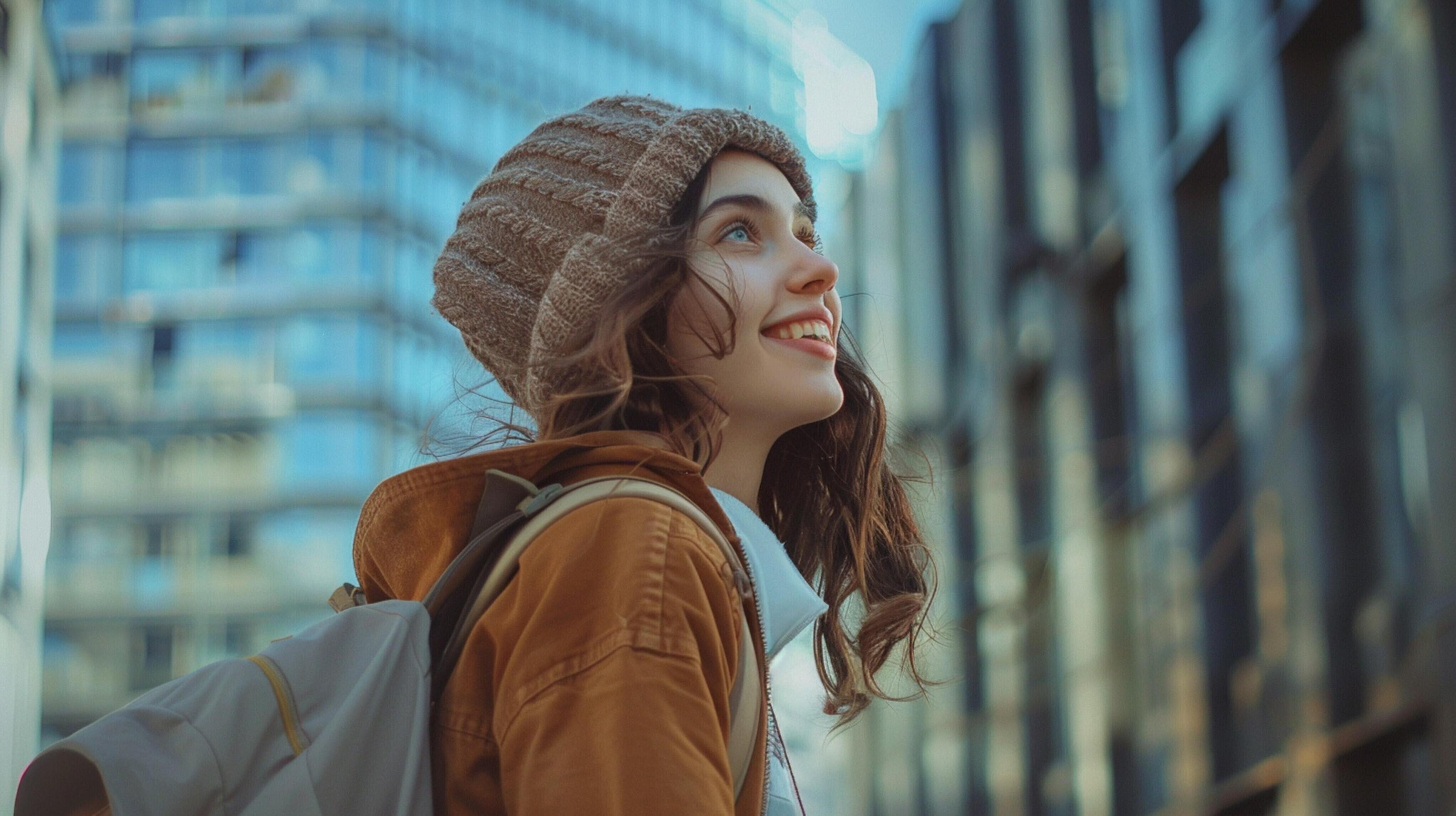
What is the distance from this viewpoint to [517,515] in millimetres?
1797

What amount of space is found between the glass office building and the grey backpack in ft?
143

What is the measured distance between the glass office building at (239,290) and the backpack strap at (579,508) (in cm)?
4349

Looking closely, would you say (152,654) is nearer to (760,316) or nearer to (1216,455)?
(1216,455)

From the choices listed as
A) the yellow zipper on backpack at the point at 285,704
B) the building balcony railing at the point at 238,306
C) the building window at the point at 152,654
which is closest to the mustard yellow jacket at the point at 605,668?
the yellow zipper on backpack at the point at 285,704

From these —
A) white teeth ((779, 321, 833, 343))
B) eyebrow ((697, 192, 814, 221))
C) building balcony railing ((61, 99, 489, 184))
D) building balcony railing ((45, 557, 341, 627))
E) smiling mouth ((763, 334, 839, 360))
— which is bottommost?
smiling mouth ((763, 334, 839, 360))

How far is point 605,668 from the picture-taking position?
5.19ft

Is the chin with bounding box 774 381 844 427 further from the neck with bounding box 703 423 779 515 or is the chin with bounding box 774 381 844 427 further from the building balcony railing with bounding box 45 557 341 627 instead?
the building balcony railing with bounding box 45 557 341 627

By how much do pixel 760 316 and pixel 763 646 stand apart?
0.59m

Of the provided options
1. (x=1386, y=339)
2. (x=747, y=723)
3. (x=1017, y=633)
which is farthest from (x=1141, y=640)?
(x=747, y=723)

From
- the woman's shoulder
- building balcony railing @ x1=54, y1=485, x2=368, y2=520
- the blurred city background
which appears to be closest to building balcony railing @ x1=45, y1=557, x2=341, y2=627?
building balcony railing @ x1=54, y1=485, x2=368, y2=520

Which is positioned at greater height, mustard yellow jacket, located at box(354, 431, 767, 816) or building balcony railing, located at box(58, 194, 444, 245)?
building balcony railing, located at box(58, 194, 444, 245)

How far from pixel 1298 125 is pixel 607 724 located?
860 cm

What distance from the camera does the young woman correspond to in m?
1.58

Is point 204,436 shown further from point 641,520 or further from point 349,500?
point 641,520
